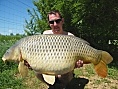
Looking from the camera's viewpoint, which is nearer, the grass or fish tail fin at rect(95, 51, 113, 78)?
fish tail fin at rect(95, 51, 113, 78)

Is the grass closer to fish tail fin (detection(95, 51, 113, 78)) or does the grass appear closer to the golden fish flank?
fish tail fin (detection(95, 51, 113, 78))

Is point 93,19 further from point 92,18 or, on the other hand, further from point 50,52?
point 50,52

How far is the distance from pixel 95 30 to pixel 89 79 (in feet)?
10.4

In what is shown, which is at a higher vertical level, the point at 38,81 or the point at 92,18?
the point at 92,18

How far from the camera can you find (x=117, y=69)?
6844 mm

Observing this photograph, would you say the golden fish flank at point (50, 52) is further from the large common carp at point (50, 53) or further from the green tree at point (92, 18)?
the green tree at point (92, 18)

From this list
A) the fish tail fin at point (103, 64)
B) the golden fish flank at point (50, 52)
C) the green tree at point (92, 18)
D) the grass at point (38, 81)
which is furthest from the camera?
the green tree at point (92, 18)

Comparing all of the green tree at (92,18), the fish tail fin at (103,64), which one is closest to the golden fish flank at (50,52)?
the fish tail fin at (103,64)

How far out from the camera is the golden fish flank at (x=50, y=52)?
259 cm

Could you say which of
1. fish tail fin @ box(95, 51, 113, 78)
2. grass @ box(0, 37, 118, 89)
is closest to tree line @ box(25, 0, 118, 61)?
grass @ box(0, 37, 118, 89)

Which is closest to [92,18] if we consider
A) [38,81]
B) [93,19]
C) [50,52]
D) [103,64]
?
[93,19]

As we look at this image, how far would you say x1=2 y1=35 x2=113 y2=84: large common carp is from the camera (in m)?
2.60

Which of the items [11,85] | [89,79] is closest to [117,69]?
[89,79]

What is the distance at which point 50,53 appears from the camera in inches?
102
